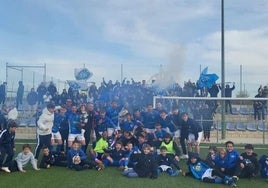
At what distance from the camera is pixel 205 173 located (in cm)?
1004

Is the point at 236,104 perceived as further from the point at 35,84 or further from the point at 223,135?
the point at 35,84

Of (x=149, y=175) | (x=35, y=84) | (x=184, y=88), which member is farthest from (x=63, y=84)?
(x=149, y=175)

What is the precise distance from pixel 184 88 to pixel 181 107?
4.84 meters

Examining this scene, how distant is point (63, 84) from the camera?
81.2 ft

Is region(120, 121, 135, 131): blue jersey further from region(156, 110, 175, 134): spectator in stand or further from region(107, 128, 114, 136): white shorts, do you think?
region(156, 110, 175, 134): spectator in stand

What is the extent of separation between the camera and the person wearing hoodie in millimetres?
11688

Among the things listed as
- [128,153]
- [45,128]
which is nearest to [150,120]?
[128,153]

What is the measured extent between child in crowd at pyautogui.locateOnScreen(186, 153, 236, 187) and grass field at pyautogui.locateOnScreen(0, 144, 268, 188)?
0.19m

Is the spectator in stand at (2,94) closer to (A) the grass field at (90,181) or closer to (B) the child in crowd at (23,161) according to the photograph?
(B) the child in crowd at (23,161)

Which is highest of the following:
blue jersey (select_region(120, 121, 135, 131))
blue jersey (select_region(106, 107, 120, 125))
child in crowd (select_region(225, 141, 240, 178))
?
blue jersey (select_region(106, 107, 120, 125))

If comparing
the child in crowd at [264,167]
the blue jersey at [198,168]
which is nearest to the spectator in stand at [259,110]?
the child in crowd at [264,167]

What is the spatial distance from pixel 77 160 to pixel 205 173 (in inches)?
135

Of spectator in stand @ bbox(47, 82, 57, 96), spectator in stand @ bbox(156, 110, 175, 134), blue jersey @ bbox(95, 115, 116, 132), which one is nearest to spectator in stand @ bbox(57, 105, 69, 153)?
blue jersey @ bbox(95, 115, 116, 132)

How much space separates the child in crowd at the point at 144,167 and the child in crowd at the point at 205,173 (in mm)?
957
